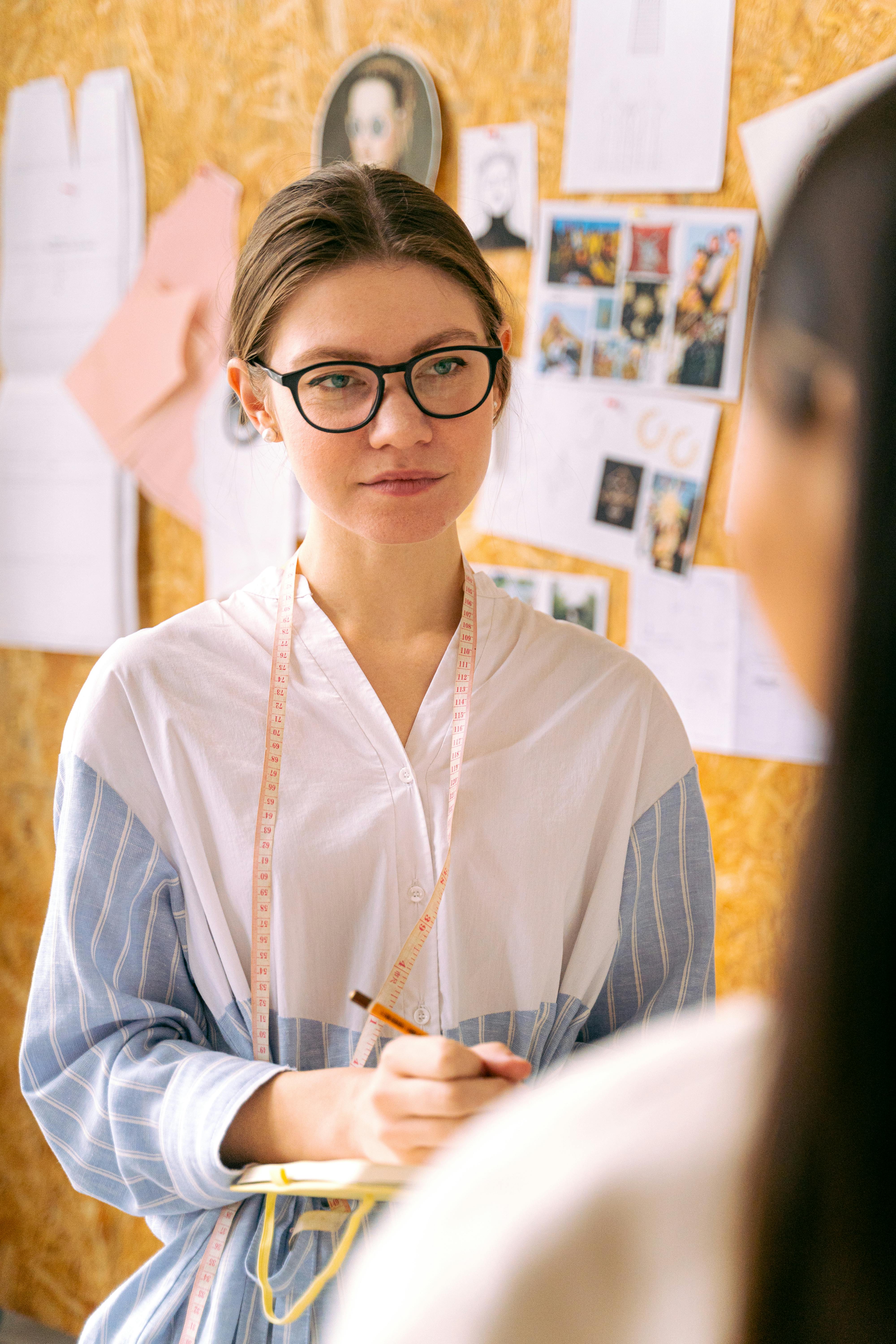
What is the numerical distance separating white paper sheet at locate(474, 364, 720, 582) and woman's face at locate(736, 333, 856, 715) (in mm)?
1448

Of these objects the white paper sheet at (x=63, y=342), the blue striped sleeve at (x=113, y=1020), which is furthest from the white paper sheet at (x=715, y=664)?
the white paper sheet at (x=63, y=342)

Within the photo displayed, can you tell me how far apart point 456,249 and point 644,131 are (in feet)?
2.54

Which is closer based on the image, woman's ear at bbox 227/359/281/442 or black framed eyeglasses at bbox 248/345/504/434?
black framed eyeglasses at bbox 248/345/504/434

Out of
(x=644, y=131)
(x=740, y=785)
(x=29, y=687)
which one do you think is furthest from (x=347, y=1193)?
(x=29, y=687)

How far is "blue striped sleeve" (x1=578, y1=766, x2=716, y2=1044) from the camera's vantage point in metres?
1.20

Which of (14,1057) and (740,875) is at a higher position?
(740,875)

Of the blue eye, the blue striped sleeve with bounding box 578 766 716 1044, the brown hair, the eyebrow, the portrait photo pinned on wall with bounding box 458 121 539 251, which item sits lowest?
the blue striped sleeve with bounding box 578 766 716 1044

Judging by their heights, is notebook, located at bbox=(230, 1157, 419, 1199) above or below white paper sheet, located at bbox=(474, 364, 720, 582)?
below

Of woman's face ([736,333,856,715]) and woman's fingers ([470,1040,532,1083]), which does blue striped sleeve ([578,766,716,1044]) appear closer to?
woman's fingers ([470,1040,532,1083])

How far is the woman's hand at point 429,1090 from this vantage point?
2.72ft

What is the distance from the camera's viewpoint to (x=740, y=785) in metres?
1.80

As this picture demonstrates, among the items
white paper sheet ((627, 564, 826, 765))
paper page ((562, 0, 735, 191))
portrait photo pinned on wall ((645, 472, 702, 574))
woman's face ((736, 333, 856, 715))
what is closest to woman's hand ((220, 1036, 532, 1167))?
woman's face ((736, 333, 856, 715))

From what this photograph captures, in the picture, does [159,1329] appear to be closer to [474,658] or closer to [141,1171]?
[141,1171]

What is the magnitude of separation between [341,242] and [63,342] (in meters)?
1.48
